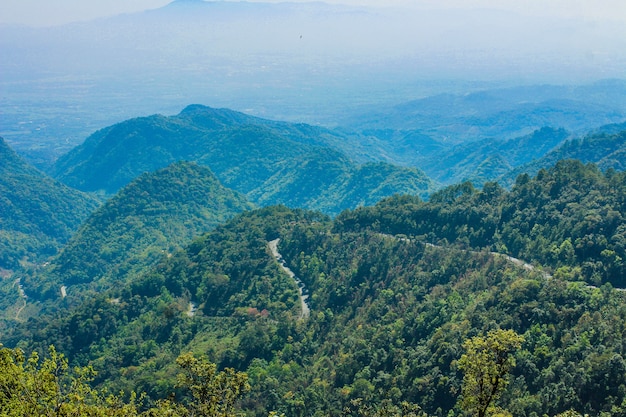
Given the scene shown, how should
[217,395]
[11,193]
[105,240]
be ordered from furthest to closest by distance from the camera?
[11,193] → [105,240] → [217,395]

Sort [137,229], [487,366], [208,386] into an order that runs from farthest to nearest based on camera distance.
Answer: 1. [137,229]
2. [208,386]
3. [487,366]

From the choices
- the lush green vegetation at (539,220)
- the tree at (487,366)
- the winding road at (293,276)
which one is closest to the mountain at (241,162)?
the winding road at (293,276)

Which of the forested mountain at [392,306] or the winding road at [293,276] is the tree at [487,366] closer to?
the forested mountain at [392,306]

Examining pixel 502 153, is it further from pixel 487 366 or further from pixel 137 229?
pixel 487 366

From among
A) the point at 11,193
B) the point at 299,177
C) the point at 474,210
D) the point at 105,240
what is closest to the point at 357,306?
the point at 474,210

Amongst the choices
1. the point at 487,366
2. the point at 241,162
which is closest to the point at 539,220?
the point at 487,366

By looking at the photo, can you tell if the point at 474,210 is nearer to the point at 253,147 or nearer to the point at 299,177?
the point at 299,177

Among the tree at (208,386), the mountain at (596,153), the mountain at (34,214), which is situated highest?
the tree at (208,386)
